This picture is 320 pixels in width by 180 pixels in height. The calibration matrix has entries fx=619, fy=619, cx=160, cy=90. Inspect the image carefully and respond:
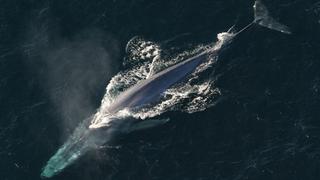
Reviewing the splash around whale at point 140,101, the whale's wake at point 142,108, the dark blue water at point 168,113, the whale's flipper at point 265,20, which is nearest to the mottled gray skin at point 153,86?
the splash around whale at point 140,101

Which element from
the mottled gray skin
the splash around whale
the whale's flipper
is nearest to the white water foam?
the splash around whale

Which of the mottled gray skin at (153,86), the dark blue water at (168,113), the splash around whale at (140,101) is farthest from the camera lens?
the mottled gray skin at (153,86)

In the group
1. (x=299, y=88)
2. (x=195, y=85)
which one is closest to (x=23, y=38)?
(x=195, y=85)

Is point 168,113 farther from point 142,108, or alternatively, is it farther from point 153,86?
point 153,86

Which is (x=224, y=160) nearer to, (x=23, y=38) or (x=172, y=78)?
(x=172, y=78)

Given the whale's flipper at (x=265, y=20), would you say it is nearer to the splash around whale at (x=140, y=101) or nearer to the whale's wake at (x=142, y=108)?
the whale's wake at (x=142, y=108)
